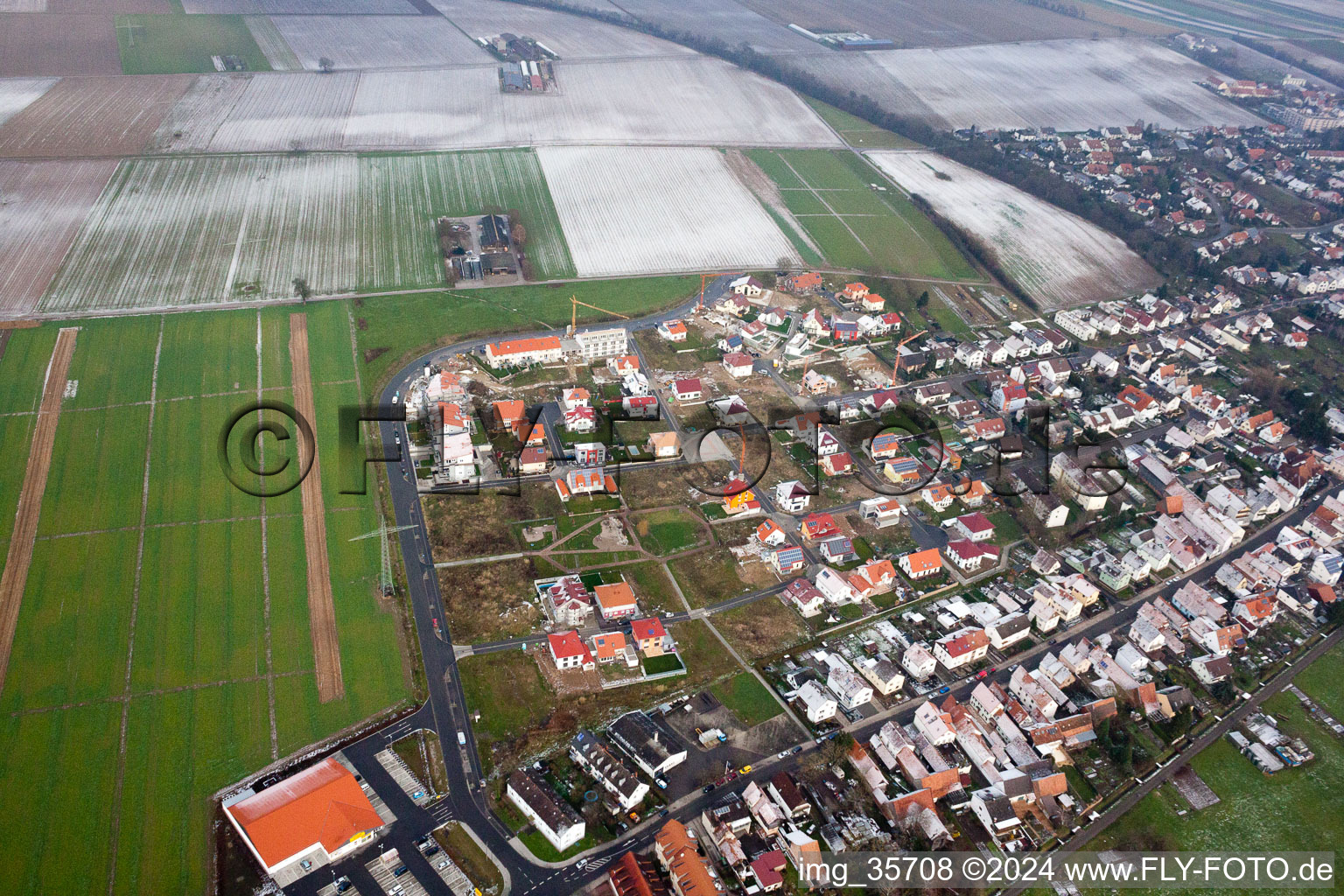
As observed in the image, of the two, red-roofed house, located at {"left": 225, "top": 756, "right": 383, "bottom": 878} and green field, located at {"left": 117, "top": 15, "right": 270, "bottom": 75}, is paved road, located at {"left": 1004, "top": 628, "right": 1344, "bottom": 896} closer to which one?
red-roofed house, located at {"left": 225, "top": 756, "right": 383, "bottom": 878}

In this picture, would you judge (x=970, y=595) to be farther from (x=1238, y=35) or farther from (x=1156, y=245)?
(x=1238, y=35)

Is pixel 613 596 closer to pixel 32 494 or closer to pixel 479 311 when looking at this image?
pixel 32 494

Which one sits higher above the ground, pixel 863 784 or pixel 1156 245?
pixel 1156 245

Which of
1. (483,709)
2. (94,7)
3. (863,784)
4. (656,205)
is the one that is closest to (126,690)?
(483,709)

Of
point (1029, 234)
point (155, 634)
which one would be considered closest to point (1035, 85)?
point (1029, 234)

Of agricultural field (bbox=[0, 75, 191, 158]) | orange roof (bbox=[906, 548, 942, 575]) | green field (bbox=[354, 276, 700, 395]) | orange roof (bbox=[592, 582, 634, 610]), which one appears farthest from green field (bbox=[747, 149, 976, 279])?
agricultural field (bbox=[0, 75, 191, 158])
